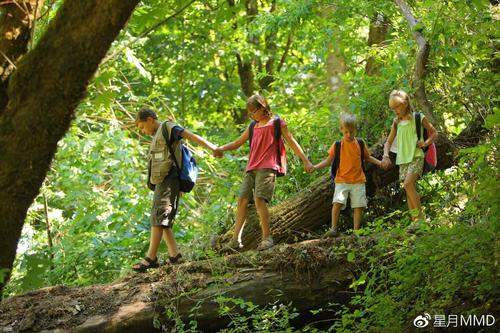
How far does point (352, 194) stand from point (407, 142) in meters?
0.81

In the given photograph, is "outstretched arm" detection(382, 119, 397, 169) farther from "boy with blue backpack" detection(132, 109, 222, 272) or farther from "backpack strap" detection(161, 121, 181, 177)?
"backpack strap" detection(161, 121, 181, 177)

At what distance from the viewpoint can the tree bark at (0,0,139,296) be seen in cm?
301

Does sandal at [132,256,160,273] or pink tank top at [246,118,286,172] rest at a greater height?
pink tank top at [246,118,286,172]

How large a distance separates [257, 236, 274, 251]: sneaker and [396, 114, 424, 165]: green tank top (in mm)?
1613

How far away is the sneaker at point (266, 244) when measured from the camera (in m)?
7.13

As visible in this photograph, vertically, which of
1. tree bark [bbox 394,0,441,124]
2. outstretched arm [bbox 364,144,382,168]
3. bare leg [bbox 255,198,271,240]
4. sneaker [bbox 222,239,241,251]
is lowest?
sneaker [bbox 222,239,241,251]

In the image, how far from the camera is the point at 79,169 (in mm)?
10461

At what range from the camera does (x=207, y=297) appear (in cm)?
662

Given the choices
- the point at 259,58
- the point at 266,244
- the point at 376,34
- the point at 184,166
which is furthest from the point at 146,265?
the point at 259,58

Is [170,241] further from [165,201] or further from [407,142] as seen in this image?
[407,142]

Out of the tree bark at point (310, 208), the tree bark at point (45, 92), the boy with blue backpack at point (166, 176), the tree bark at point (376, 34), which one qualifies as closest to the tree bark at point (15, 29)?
the tree bark at point (45, 92)

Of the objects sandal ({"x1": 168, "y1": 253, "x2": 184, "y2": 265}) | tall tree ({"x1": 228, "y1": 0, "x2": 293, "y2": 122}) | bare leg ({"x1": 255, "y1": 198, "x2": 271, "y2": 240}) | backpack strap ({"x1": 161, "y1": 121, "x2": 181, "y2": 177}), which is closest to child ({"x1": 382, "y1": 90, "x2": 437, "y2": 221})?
bare leg ({"x1": 255, "y1": 198, "x2": 271, "y2": 240})

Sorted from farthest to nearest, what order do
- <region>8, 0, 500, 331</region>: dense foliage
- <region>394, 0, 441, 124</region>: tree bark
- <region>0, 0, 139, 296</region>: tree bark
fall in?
<region>394, 0, 441, 124</region>: tree bark, <region>8, 0, 500, 331</region>: dense foliage, <region>0, 0, 139, 296</region>: tree bark

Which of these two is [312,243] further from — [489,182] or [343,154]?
[489,182]
